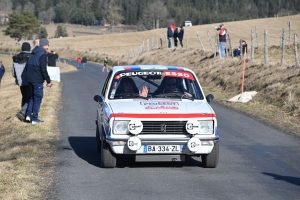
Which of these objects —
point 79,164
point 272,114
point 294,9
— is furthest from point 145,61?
point 294,9

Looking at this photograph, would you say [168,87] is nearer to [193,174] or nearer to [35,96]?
[193,174]

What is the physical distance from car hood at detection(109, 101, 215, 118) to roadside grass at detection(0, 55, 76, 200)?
1.40 m

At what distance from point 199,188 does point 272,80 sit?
14270 mm

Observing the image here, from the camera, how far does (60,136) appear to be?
13.4 meters

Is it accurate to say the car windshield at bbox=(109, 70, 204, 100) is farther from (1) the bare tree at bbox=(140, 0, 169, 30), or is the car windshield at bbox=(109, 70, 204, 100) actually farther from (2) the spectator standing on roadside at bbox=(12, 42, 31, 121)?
(1) the bare tree at bbox=(140, 0, 169, 30)

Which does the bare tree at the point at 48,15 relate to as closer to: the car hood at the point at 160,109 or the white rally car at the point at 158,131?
the car hood at the point at 160,109

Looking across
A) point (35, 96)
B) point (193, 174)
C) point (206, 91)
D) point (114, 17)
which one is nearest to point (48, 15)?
point (114, 17)

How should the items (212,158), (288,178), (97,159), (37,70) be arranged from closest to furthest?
(288,178) < (212,158) < (97,159) < (37,70)

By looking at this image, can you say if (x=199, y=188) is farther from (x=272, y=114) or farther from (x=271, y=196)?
(x=272, y=114)

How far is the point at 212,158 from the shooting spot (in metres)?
9.66

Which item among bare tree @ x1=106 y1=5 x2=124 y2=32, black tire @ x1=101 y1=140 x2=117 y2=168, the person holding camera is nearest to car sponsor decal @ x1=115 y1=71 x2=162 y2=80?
black tire @ x1=101 y1=140 x2=117 y2=168

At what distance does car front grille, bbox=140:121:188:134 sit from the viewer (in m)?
9.24

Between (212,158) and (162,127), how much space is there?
99 centimetres

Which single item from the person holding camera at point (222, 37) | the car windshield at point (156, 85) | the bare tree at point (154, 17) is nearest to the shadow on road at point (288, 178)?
the car windshield at point (156, 85)
